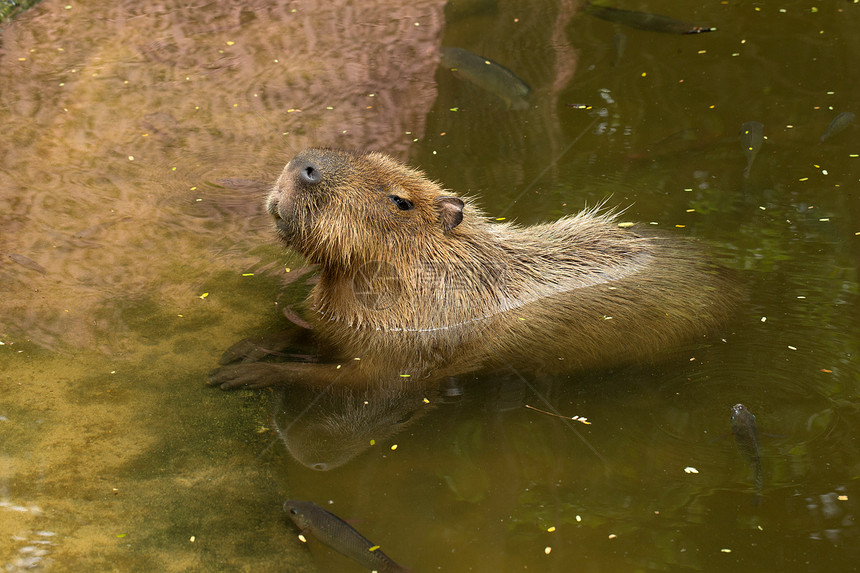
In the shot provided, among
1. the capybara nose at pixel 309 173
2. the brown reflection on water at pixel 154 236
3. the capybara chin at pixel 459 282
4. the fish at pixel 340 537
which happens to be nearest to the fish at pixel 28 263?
the brown reflection on water at pixel 154 236

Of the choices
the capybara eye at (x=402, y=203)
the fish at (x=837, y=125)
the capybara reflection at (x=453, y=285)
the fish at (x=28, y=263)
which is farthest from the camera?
the fish at (x=837, y=125)

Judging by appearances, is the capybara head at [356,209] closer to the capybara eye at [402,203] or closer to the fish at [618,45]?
the capybara eye at [402,203]

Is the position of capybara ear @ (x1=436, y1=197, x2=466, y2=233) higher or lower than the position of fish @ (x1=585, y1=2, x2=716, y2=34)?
lower

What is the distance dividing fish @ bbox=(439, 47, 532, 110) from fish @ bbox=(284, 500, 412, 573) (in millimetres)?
3730

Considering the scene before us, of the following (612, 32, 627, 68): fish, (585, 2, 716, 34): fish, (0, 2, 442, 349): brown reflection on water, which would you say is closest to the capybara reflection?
(0, 2, 442, 349): brown reflection on water

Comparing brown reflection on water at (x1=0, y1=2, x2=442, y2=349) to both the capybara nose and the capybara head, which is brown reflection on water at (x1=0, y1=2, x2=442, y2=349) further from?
the capybara nose

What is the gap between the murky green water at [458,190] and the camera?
2.98 meters

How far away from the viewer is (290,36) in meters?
7.09

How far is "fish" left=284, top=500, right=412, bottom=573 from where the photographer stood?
2.81m

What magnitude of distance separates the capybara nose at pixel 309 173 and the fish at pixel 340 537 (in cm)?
162

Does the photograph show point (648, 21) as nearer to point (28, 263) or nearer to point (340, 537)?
point (28, 263)

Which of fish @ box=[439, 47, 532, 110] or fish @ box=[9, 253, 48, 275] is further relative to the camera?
fish @ box=[439, 47, 532, 110]

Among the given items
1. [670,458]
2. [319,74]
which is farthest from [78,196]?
[670,458]

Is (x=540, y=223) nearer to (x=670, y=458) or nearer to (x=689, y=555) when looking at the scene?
(x=670, y=458)
